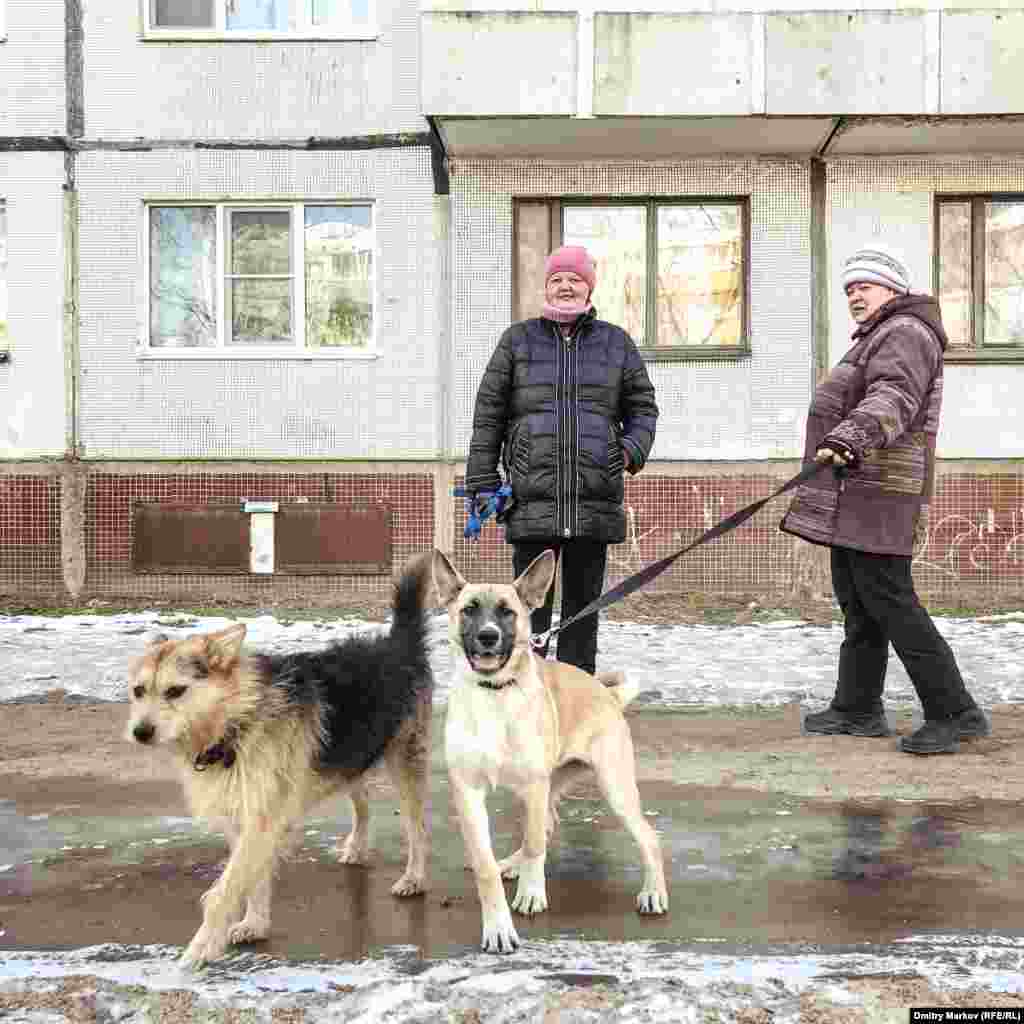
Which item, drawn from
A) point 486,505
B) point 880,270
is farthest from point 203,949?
point 880,270

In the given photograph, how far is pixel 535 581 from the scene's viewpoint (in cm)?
413

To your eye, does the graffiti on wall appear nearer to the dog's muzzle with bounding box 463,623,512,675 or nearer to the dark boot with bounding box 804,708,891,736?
the dark boot with bounding box 804,708,891,736

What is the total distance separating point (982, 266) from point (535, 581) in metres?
9.62

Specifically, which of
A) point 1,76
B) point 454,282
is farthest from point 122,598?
point 1,76

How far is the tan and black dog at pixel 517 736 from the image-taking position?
3.74m

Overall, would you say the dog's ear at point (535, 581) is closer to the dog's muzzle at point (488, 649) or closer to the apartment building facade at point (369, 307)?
the dog's muzzle at point (488, 649)

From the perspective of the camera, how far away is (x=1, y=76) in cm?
1212

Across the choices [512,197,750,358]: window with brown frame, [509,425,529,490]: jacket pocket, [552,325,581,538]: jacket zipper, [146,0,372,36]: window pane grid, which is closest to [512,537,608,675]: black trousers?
[552,325,581,538]: jacket zipper

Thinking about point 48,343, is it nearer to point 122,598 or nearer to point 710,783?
point 122,598

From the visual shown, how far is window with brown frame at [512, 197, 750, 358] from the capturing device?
12211mm

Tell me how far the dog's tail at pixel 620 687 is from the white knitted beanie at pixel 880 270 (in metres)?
2.73

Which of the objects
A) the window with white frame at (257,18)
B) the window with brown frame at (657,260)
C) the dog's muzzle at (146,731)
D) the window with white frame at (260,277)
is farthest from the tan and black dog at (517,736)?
the window with white frame at (257,18)

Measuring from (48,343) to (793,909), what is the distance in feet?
34.0

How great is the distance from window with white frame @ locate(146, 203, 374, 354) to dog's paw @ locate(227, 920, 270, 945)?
9.09 meters
